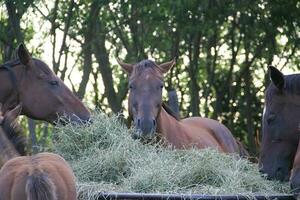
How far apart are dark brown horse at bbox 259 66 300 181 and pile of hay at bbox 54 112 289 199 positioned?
17 centimetres

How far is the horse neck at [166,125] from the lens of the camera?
353 inches

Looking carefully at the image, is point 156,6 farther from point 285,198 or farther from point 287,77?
point 285,198

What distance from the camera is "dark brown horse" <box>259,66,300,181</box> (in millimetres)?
7547

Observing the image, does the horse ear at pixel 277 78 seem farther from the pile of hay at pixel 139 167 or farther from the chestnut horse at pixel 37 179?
the chestnut horse at pixel 37 179

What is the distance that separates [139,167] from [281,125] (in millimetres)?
1429

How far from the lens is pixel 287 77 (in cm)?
766

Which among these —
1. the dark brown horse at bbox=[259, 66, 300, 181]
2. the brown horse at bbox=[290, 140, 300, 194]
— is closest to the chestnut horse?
the brown horse at bbox=[290, 140, 300, 194]

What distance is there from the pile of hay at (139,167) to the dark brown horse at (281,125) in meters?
0.17

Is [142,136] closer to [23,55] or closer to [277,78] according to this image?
[277,78]

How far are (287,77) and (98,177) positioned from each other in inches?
74.1

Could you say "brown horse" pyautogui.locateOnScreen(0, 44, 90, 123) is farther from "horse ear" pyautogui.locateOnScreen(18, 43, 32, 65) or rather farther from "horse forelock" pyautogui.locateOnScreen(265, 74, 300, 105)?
"horse forelock" pyautogui.locateOnScreen(265, 74, 300, 105)

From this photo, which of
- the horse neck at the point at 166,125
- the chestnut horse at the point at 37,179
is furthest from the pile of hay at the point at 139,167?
the horse neck at the point at 166,125

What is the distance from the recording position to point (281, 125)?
763 cm

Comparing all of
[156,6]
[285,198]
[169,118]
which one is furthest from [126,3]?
[285,198]
